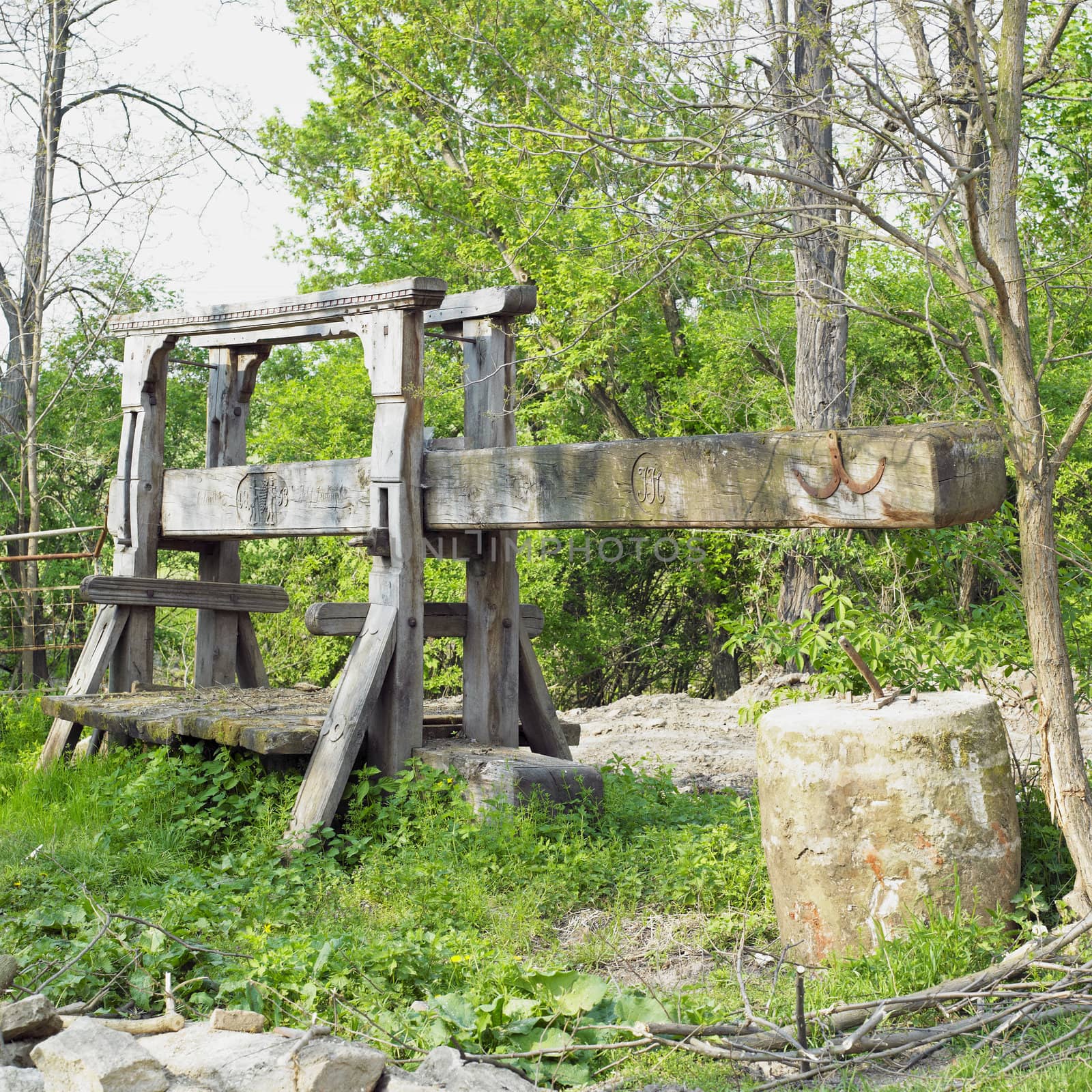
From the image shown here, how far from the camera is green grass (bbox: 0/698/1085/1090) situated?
3771 mm

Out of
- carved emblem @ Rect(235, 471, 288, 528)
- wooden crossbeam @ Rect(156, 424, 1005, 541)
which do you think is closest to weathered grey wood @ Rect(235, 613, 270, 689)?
wooden crossbeam @ Rect(156, 424, 1005, 541)

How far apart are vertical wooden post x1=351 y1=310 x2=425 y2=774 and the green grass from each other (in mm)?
319

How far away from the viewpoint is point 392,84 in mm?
14078

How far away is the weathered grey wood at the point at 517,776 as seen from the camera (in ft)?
19.1

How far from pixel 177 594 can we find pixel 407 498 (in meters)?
2.17

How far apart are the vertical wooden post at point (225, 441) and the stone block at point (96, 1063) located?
5.04 m

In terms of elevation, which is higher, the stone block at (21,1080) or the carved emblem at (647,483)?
the carved emblem at (647,483)

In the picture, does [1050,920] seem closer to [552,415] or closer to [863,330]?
[863,330]

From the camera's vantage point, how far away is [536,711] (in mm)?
7047

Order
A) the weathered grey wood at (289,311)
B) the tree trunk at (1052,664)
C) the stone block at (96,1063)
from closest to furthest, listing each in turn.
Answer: the stone block at (96,1063), the tree trunk at (1052,664), the weathered grey wood at (289,311)

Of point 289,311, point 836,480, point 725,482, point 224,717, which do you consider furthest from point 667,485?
point 289,311

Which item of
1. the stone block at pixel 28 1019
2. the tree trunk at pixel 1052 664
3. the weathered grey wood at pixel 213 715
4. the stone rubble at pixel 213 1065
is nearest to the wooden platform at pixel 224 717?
the weathered grey wood at pixel 213 715

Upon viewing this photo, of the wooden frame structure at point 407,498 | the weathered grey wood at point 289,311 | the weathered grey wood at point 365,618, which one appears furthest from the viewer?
the weathered grey wood at point 289,311

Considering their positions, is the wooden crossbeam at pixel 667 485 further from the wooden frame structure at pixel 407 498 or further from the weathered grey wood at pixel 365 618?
the weathered grey wood at pixel 365 618
